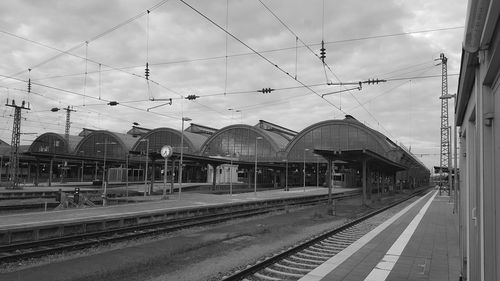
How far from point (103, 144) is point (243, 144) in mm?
35611

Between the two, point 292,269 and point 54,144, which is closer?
point 292,269

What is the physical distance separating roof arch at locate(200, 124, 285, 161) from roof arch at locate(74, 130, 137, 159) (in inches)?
811

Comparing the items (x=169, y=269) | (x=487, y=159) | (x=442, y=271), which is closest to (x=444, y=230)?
(x=442, y=271)

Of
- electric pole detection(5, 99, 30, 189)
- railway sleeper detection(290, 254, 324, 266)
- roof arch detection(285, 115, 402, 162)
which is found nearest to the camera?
railway sleeper detection(290, 254, 324, 266)

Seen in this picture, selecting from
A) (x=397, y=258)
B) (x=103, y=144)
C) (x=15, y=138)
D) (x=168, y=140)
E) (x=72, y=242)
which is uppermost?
(x=168, y=140)

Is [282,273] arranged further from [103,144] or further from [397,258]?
[103,144]

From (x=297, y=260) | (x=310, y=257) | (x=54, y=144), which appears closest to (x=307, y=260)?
(x=297, y=260)

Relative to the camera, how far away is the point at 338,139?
88750mm

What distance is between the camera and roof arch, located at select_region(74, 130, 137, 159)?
105 meters

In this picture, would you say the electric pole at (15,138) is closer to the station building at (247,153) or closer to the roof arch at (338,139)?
the station building at (247,153)

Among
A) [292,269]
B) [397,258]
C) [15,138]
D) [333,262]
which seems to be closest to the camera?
[292,269]

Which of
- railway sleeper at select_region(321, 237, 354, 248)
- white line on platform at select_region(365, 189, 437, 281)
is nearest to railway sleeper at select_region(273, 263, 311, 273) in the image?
white line on platform at select_region(365, 189, 437, 281)

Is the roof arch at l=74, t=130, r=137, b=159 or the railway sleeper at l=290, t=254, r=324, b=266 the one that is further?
the roof arch at l=74, t=130, r=137, b=159

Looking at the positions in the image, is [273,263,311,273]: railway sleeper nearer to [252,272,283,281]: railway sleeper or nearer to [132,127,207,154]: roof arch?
[252,272,283,281]: railway sleeper
